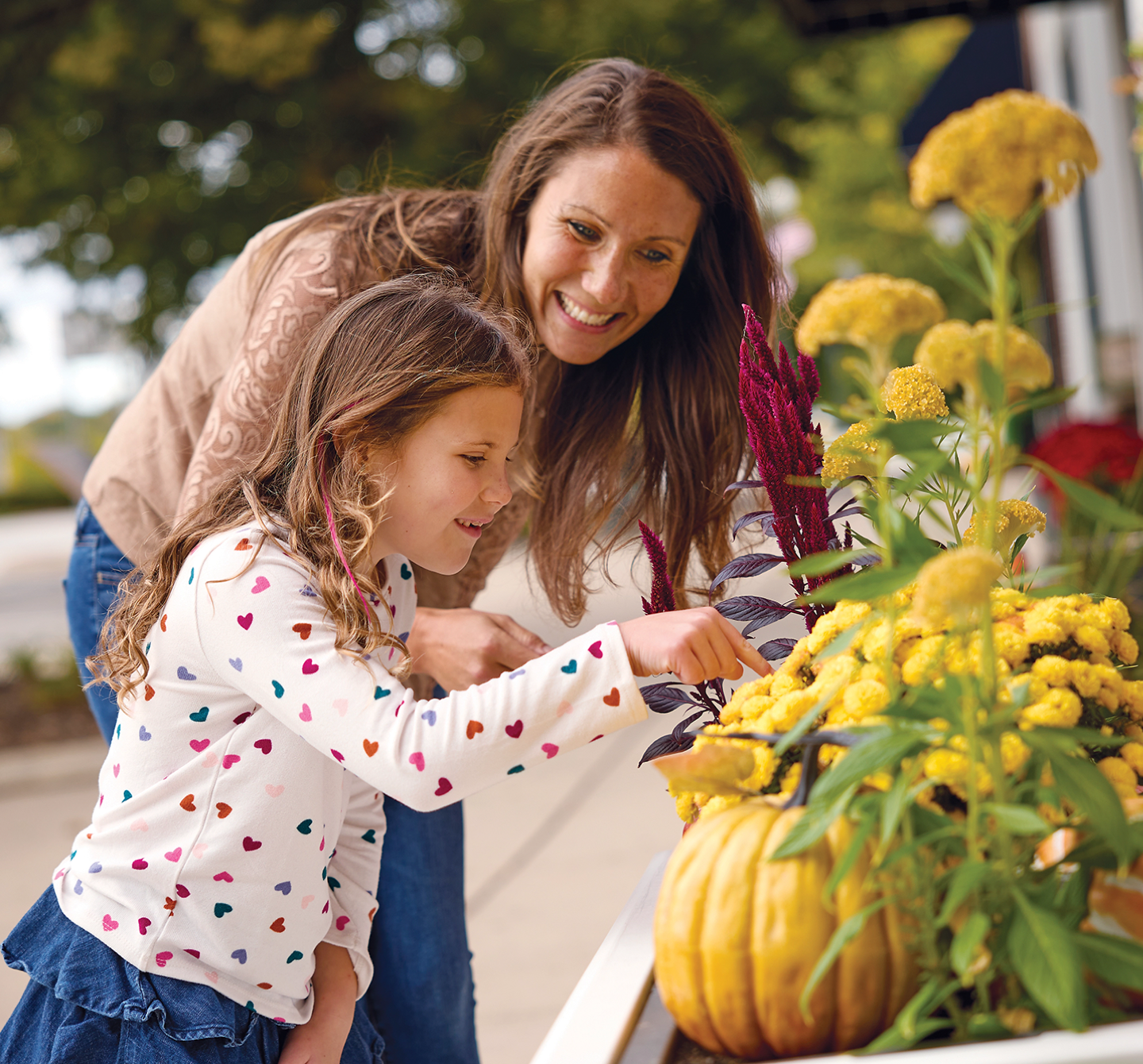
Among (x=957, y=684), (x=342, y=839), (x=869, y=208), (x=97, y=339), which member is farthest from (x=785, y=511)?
(x=869, y=208)

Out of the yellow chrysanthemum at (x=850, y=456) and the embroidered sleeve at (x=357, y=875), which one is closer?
the yellow chrysanthemum at (x=850, y=456)

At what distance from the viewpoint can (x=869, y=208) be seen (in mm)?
22000

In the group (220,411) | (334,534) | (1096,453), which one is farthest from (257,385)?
(1096,453)

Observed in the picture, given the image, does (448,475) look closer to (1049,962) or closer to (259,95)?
(1049,962)

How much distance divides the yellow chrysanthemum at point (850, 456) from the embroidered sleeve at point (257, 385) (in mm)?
875

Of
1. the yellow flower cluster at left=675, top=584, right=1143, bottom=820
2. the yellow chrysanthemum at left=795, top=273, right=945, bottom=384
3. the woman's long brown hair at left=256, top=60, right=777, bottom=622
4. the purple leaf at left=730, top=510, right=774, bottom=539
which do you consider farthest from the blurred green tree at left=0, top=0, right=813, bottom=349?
the yellow flower cluster at left=675, top=584, right=1143, bottom=820

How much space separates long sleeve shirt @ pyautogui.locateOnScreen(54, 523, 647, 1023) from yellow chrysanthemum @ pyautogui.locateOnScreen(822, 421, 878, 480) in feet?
0.83

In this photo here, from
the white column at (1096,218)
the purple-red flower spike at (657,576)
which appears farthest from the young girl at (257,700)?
the white column at (1096,218)

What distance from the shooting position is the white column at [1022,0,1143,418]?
6414mm

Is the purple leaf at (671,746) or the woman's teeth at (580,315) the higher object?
the woman's teeth at (580,315)

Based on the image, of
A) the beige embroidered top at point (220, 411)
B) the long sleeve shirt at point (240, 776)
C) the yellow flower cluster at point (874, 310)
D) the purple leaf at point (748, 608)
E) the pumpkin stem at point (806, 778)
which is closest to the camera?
the pumpkin stem at point (806, 778)

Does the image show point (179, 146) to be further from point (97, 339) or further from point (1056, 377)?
point (1056, 377)

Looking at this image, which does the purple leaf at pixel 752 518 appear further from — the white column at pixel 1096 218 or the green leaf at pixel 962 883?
the white column at pixel 1096 218

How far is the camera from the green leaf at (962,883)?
737 millimetres
